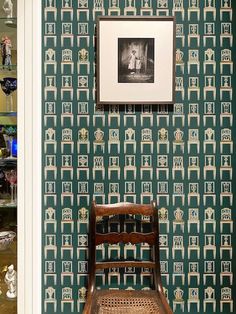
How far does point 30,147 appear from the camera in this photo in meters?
2.36

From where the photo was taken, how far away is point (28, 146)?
2.36 m

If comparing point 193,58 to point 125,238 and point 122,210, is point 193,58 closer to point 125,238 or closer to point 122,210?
point 122,210

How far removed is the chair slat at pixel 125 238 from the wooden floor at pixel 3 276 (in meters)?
0.53

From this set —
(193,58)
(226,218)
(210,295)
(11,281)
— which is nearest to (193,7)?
(193,58)

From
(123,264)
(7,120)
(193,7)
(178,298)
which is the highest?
(193,7)

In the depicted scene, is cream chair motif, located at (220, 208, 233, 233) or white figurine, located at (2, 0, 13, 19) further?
cream chair motif, located at (220, 208, 233, 233)

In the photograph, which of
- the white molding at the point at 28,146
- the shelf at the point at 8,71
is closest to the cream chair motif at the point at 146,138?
the white molding at the point at 28,146

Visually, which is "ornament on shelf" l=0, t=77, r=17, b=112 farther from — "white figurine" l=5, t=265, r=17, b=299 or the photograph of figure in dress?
"white figurine" l=5, t=265, r=17, b=299

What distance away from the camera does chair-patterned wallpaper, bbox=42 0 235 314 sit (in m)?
2.53

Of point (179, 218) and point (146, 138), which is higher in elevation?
point (146, 138)

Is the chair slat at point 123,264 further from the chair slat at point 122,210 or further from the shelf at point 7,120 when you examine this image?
the shelf at point 7,120

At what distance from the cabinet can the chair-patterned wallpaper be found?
206 millimetres

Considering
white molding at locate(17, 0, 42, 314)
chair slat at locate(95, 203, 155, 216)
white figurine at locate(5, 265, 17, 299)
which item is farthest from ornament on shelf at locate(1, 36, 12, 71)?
white figurine at locate(5, 265, 17, 299)

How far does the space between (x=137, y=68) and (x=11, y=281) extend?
1.55 m
